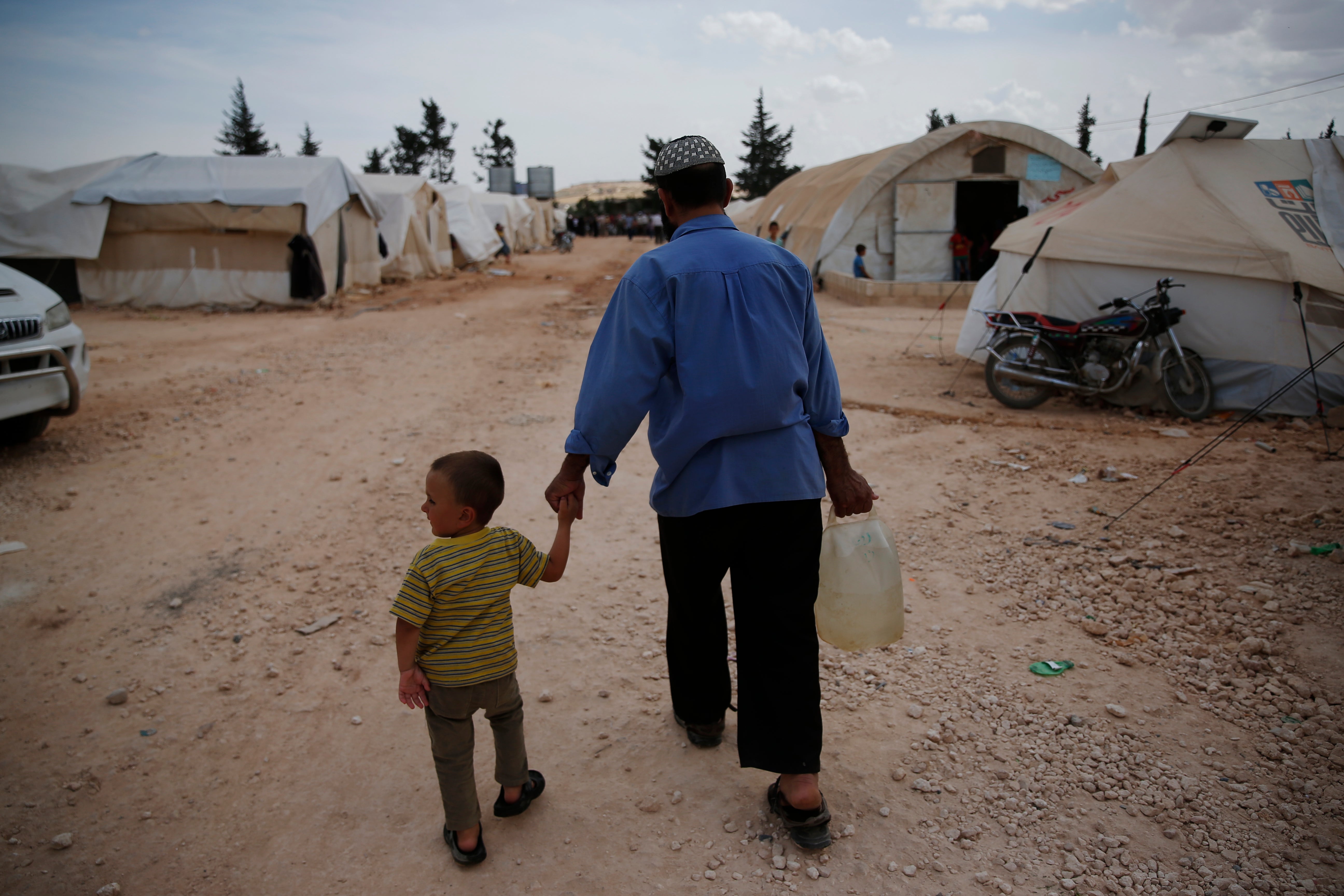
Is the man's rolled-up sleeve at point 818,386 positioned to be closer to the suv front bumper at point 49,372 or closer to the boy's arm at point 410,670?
the boy's arm at point 410,670

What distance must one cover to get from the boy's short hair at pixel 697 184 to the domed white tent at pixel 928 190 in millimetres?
13197

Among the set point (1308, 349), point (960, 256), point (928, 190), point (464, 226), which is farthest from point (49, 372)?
point (464, 226)

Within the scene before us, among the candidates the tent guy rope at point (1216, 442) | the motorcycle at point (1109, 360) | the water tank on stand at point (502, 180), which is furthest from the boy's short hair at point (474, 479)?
the water tank on stand at point (502, 180)

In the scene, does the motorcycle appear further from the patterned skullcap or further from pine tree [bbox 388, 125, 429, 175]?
pine tree [bbox 388, 125, 429, 175]

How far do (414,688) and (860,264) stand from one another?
1393 cm

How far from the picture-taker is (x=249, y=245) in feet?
46.8

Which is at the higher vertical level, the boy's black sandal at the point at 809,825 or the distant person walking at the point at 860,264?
the distant person walking at the point at 860,264

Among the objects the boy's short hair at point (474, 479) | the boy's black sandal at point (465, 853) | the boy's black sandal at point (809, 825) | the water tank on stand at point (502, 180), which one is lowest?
the boy's black sandal at point (465, 853)

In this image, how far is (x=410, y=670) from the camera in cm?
185

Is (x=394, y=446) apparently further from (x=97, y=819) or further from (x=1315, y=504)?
(x=1315, y=504)

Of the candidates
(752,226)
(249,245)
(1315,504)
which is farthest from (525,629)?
(752,226)

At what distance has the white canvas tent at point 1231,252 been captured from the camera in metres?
5.80

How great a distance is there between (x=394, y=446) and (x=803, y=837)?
4.31m

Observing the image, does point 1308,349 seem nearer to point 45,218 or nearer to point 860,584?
point 860,584
